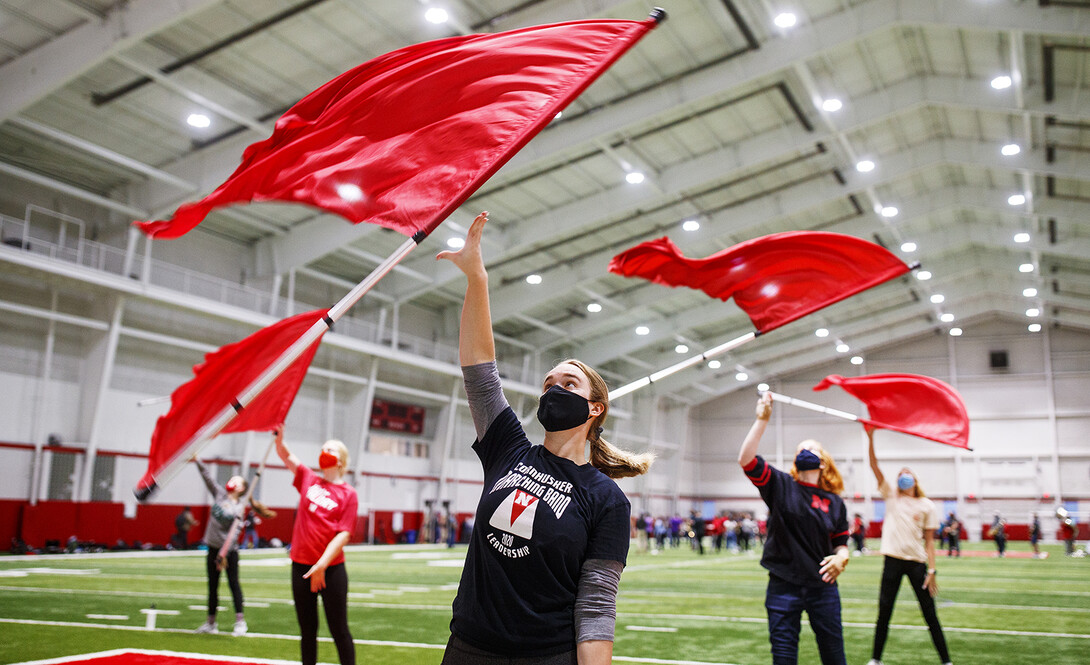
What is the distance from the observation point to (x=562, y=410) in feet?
10.3

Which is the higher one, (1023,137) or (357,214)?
(1023,137)

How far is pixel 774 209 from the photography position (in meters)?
33.0

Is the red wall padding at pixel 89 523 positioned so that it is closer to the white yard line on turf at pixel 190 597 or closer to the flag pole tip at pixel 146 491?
the white yard line on turf at pixel 190 597

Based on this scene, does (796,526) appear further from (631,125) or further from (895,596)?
(631,125)

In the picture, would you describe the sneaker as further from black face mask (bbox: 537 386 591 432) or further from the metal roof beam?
the metal roof beam

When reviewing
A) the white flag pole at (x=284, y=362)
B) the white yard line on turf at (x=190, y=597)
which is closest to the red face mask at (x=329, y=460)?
the white flag pole at (x=284, y=362)

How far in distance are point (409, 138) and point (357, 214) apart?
49cm

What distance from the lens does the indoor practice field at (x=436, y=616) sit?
877cm

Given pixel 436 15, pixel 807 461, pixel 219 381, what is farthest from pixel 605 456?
pixel 436 15

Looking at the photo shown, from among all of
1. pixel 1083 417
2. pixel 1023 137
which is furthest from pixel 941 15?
pixel 1083 417

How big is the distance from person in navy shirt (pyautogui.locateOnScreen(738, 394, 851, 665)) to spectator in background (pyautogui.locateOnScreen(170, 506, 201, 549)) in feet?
83.0

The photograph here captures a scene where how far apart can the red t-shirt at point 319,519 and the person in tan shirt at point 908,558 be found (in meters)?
4.71

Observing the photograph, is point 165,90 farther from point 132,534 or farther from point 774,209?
point 774,209

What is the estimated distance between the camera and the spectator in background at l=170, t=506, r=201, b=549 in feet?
90.6
